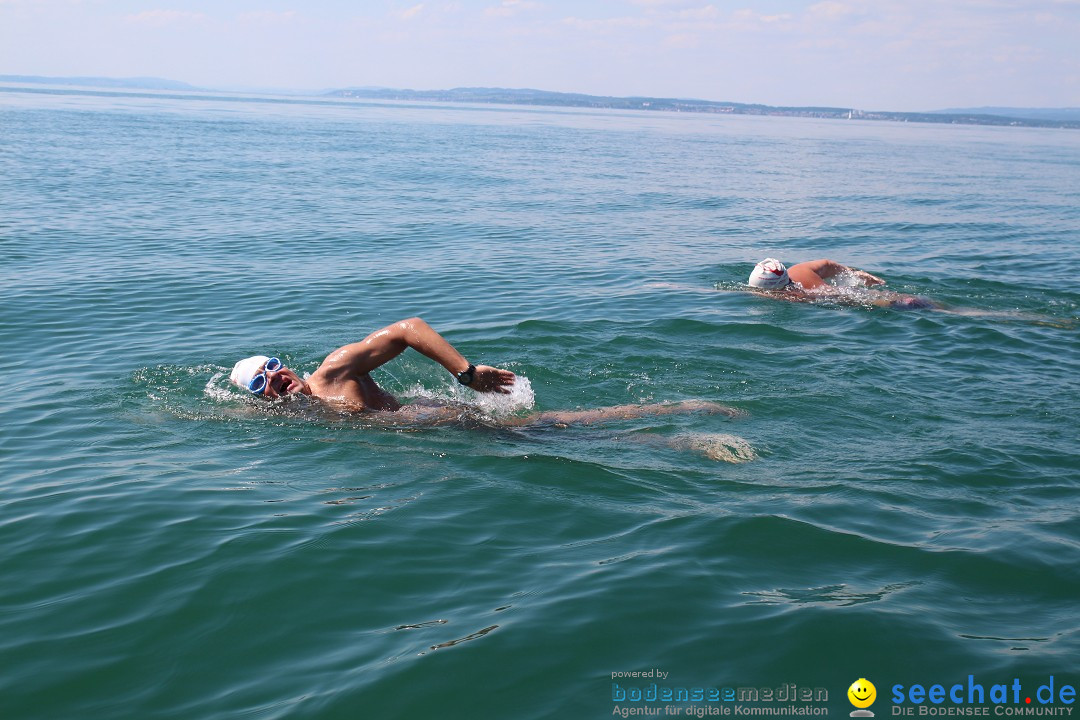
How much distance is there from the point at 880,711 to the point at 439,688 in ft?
8.09

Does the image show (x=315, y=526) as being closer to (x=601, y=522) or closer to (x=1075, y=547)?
(x=601, y=522)

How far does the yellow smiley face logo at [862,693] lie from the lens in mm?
4797

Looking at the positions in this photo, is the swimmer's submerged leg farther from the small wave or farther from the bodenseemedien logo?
the bodenseemedien logo

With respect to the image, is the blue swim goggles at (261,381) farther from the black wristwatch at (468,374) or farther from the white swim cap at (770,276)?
the white swim cap at (770,276)

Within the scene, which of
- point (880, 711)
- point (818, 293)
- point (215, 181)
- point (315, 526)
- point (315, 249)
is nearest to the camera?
point (880, 711)

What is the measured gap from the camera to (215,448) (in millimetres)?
8688

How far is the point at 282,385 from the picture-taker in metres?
8.98

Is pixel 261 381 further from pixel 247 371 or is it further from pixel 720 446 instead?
pixel 720 446

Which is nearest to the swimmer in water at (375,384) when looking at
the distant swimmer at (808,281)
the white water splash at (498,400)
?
the white water splash at (498,400)

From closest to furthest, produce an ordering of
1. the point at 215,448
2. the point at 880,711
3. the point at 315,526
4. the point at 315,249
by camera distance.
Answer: the point at 880,711 → the point at 315,526 → the point at 215,448 → the point at 315,249

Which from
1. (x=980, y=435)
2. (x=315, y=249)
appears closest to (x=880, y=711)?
(x=980, y=435)

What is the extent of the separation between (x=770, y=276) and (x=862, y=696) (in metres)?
11.5

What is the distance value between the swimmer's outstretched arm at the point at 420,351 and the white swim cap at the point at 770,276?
344 inches

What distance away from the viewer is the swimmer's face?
8.91 metres
